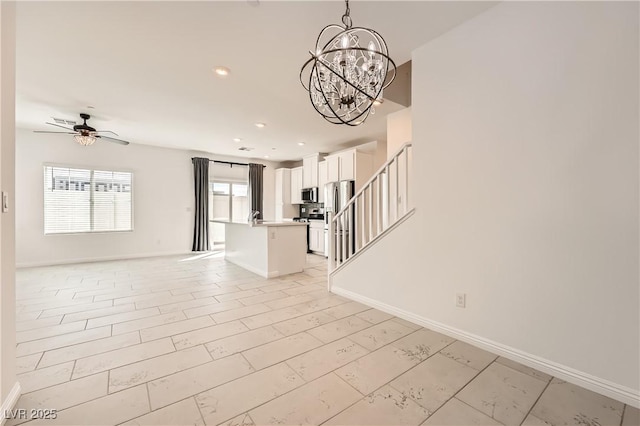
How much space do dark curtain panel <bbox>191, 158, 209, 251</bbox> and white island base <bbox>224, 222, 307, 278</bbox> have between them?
2251 millimetres

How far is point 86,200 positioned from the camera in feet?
19.3

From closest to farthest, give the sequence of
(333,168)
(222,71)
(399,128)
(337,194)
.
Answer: (222,71)
(399,128)
(337,194)
(333,168)

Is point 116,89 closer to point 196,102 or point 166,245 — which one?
point 196,102

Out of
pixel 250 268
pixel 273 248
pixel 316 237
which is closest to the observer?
pixel 273 248

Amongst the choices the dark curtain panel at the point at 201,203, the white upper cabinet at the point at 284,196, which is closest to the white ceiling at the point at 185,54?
the dark curtain panel at the point at 201,203

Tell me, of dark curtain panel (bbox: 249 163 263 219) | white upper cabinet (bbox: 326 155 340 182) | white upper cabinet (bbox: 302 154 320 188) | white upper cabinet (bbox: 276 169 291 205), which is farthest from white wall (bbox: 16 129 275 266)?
white upper cabinet (bbox: 326 155 340 182)

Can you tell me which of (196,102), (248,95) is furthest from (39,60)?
(248,95)

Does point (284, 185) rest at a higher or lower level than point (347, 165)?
lower

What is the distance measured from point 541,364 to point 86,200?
25.9 ft

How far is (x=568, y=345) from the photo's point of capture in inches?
72.2

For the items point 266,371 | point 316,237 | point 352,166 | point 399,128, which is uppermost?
point 399,128

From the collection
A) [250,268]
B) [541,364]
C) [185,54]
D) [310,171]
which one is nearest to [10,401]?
[185,54]

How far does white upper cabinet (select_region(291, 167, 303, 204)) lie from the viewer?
7.64m

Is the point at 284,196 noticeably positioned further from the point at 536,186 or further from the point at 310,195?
the point at 536,186
